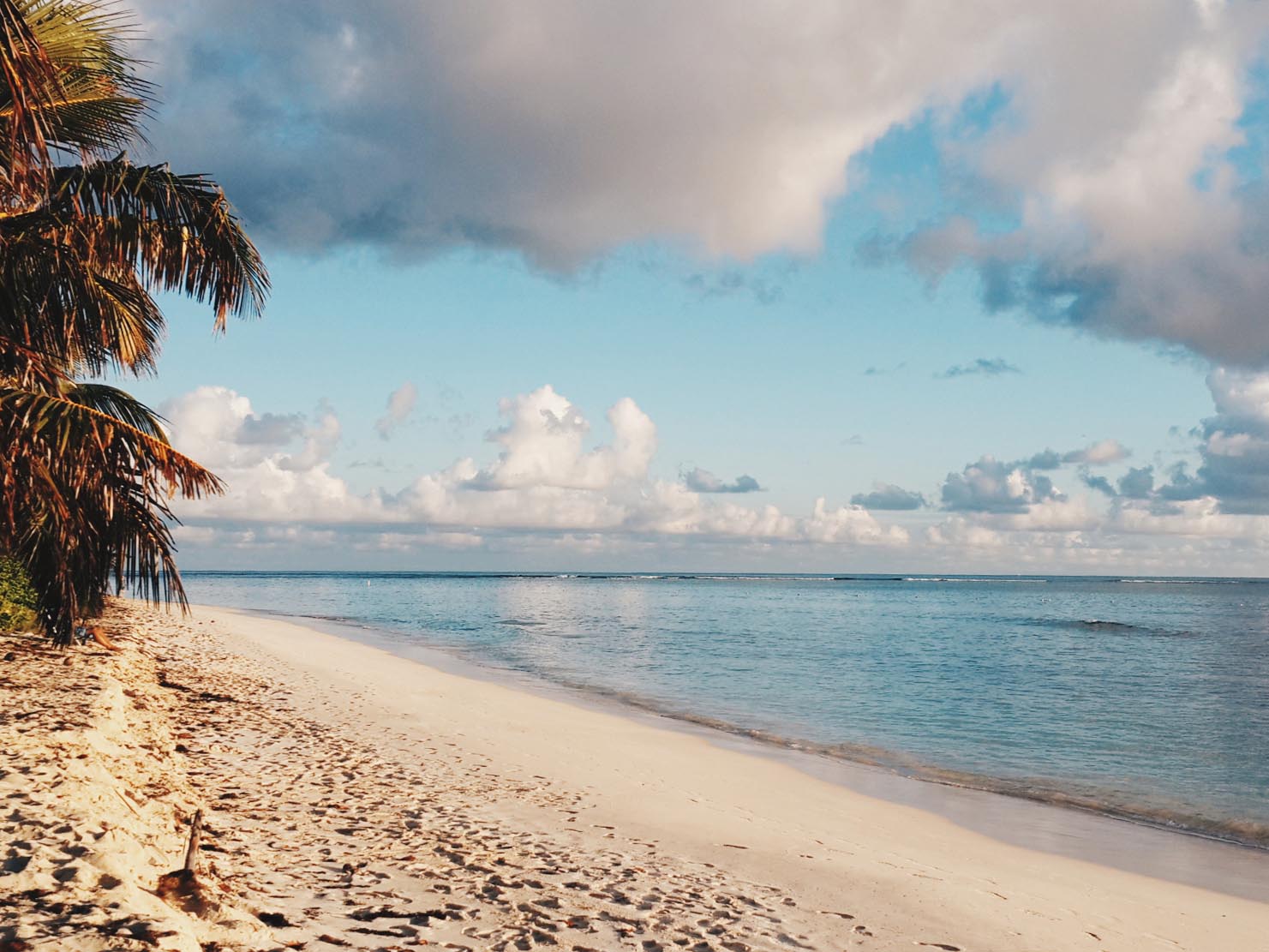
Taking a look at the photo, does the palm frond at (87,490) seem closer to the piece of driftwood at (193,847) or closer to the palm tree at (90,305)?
the palm tree at (90,305)

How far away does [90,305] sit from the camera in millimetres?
8828

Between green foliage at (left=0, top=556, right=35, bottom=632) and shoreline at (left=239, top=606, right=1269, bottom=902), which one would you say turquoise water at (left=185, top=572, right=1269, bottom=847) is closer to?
shoreline at (left=239, top=606, right=1269, bottom=902)

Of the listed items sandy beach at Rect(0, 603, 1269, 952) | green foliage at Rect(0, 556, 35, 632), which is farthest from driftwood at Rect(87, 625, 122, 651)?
sandy beach at Rect(0, 603, 1269, 952)

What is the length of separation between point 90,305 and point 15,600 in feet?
34.1

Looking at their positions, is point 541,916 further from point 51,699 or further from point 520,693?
point 520,693

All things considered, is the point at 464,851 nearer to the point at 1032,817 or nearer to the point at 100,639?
the point at 1032,817

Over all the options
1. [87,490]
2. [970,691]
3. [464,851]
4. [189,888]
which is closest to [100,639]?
[87,490]

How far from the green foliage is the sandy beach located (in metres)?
1.78

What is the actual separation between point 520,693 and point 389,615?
41.5 meters

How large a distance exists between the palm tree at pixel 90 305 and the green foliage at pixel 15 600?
22.2 feet

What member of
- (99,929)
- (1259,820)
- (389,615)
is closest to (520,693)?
(1259,820)

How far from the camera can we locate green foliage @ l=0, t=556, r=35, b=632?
1577 cm

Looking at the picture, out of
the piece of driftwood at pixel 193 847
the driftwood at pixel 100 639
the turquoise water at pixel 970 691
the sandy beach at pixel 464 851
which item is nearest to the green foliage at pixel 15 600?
the driftwood at pixel 100 639

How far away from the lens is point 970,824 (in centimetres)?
1152
